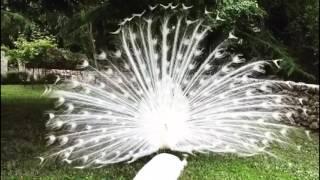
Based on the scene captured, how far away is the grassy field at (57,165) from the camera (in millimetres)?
6996

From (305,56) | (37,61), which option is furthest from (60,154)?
(305,56)

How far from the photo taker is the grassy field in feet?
23.0

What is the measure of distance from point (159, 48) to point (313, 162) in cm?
254

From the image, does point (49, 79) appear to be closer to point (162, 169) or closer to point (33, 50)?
point (33, 50)

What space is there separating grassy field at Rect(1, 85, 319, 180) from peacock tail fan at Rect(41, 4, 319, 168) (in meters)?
0.16

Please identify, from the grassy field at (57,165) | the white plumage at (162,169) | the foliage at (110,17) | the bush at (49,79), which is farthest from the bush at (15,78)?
the white plumage at (162,169)

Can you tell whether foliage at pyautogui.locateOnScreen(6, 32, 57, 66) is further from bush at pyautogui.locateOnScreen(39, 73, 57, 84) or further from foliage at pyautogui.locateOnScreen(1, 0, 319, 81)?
bush at pyautogui.locateOnScreen(39, 73, 57, 84)

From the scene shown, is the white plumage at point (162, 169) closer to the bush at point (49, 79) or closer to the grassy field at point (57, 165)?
the grassy field at point (57, 165)

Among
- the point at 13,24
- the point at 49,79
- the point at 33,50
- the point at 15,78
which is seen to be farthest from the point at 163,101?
the point at 13,24

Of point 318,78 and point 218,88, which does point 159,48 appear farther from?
point 318,78

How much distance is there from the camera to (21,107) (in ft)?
26.5

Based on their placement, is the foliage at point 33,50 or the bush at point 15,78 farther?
the bush at point 15,78

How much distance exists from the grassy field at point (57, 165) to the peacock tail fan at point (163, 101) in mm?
161

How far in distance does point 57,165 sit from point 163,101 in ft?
4.46
